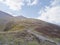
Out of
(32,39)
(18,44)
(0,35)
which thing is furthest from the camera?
(32,39)

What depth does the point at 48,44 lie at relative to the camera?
5031cm

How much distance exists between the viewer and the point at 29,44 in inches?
1833

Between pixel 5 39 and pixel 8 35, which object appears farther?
pixel 8 35

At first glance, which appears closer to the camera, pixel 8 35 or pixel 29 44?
pixel 29 44

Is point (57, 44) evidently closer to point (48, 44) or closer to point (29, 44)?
point (48, 44)

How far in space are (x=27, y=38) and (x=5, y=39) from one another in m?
7.58

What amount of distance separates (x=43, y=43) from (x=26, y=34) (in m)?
6.98

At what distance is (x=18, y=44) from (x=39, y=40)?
9.31m

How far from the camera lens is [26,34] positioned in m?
54.3

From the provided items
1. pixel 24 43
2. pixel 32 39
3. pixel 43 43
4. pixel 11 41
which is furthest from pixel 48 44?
pixel 11 41

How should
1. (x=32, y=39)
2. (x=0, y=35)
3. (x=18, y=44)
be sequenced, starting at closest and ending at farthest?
(x=18, y=44)
(x=0, y=35)
(x=32, y=39)

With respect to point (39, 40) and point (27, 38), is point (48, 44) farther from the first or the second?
point (27, 38)

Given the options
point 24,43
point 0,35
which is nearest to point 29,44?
point 24,43

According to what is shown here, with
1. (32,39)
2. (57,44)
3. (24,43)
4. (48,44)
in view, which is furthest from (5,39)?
(57,44)
